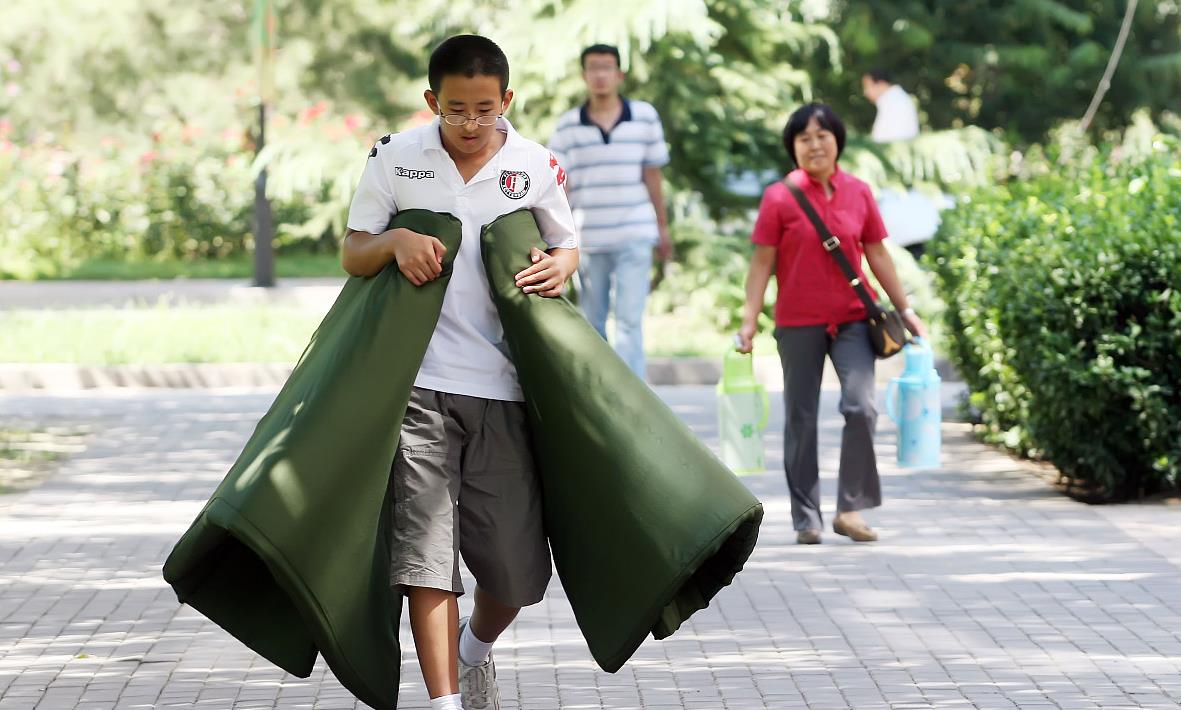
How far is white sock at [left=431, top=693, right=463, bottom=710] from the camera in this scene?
488 cm

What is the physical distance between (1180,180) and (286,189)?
28.6ft

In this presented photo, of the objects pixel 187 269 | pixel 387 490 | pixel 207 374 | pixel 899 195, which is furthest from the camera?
pixel 187 269

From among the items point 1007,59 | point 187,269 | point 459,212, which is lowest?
point 187,269

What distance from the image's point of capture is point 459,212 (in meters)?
4.96

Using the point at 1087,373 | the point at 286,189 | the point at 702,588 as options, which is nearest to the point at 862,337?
the point at 1087,373

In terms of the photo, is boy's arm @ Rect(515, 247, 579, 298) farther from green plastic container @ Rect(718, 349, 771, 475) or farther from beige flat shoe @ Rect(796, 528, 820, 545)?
green plastic container @ Rect(718, 349, 771, 475)

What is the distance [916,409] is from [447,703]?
15.9 feet

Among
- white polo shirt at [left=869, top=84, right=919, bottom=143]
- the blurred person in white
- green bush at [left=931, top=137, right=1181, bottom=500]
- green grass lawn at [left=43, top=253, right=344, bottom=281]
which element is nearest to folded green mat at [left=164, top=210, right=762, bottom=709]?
green bush at [left=931, top=137, right=1181, bottom=500]

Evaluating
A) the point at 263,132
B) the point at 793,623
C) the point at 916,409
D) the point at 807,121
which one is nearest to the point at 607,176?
the point at 916,409

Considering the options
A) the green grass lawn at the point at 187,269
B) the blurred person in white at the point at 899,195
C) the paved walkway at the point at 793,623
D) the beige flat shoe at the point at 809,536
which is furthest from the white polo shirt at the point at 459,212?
the green grass lawn at the point at 187,269

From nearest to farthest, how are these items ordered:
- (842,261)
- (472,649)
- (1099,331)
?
(472,649), (842,261), (1099,331)

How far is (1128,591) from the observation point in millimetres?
7148

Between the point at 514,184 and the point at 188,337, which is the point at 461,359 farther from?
the point at 188,337

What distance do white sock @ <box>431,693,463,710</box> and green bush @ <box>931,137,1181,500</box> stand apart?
181 inches
